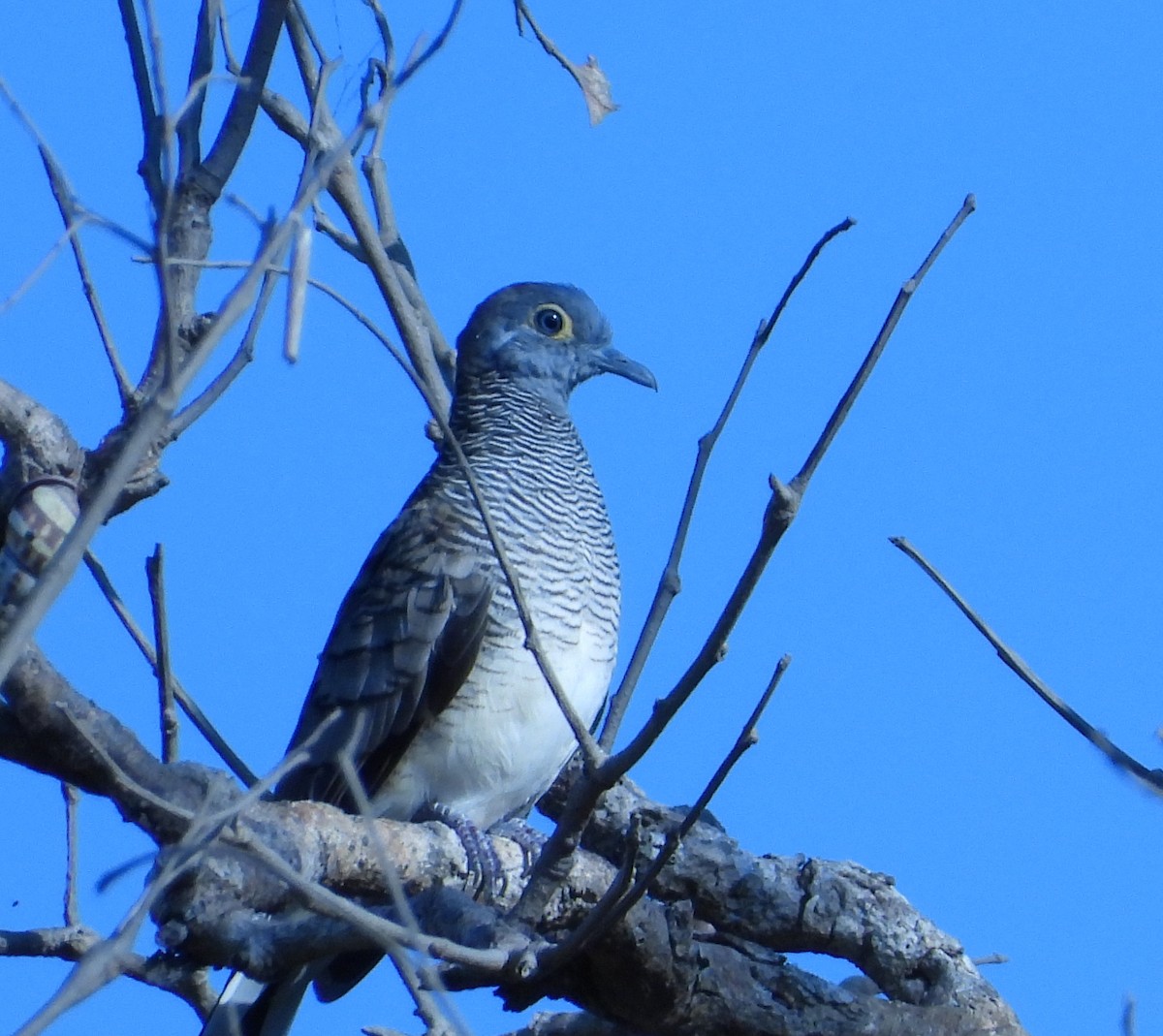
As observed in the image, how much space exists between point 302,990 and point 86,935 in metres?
0.97

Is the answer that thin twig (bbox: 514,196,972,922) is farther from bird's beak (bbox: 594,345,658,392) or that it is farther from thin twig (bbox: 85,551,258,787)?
bird's beak (bbox: 594,345,658,392)

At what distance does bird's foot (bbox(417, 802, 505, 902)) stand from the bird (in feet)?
0.11

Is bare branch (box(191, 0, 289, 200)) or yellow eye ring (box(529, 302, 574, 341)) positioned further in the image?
yellow eye ring (box(529, 302, 574, 341))

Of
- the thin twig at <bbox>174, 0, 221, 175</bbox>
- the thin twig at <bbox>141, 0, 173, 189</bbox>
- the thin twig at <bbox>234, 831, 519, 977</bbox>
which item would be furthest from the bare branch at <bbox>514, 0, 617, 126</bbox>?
the thin twig at <bbox>234, 831, 519, 977</bbox>

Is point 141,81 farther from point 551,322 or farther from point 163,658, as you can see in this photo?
point 551,322

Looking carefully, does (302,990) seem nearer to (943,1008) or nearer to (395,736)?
(395,736)

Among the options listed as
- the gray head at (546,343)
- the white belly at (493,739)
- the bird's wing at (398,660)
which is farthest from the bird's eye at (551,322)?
the white belly at (493,739)

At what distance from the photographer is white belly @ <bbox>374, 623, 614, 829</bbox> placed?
17.1 feet

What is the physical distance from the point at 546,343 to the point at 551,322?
85mm

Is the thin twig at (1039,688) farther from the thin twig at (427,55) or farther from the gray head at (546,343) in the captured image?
the gray head at (546,343)

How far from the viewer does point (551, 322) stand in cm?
641

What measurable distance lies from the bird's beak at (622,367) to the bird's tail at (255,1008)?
8.65ft

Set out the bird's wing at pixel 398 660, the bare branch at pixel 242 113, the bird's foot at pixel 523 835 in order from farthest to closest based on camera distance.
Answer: the bird's wing at pixel 398 660
the bird's foot at pixel 523 835
the bare branch at pixel 242 113

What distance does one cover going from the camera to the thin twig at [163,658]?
11.2 feet
